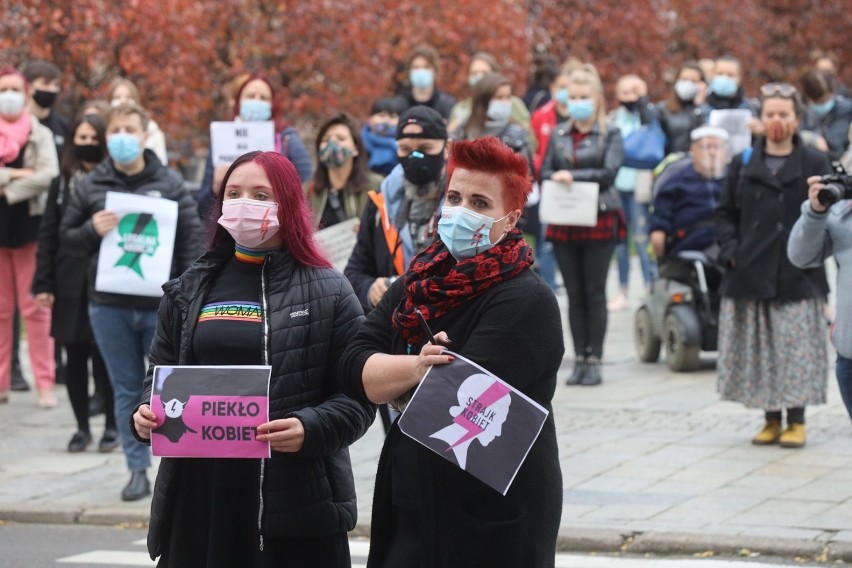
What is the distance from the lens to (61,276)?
10383mm

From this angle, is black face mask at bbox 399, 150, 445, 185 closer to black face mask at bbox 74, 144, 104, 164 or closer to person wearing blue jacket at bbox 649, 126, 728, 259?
black face mask at bbox 74, 144, 104, 164

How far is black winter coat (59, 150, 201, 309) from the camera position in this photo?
9.08 meters

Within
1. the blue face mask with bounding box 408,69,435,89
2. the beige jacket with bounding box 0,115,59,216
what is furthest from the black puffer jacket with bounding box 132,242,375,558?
the blue face mask with bounding box 408,69,435,89

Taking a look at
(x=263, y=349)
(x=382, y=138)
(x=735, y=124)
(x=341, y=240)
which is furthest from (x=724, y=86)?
(x=263, y=349)

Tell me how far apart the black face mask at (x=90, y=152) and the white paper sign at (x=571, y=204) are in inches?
137

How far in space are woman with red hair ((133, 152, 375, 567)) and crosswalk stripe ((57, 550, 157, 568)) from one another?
2.73 m

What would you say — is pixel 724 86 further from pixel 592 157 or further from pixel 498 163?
pixel 498 163

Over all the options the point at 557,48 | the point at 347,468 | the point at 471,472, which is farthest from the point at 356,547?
the point at 557,48

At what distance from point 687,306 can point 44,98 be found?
5446mm

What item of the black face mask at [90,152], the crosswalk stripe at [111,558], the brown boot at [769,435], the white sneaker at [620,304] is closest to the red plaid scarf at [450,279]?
the crosswalk stripe at [111,558]

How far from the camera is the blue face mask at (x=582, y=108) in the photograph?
12.2 metres

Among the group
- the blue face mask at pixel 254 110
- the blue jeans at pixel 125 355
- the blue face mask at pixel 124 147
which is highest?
the blue face mask at pixel 254 110

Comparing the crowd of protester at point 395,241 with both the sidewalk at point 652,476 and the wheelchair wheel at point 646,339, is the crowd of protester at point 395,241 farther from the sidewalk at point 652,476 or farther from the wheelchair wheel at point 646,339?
the wheelchair wheel at point 646,339

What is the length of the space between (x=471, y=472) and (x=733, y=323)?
19.0 ft
